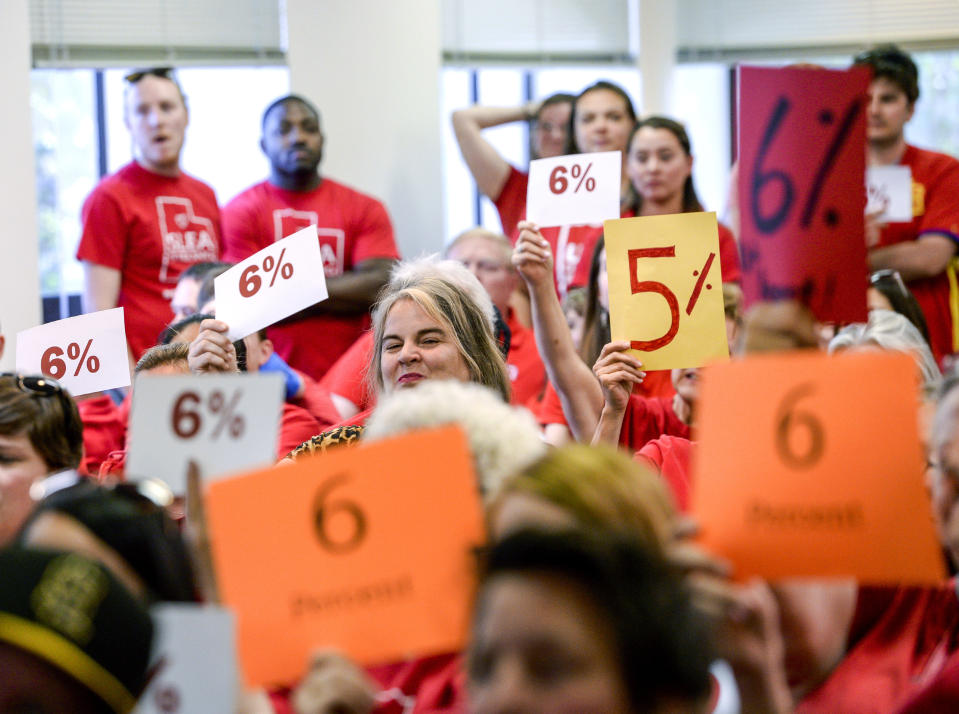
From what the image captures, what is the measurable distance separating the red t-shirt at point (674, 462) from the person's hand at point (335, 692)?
1047 mm

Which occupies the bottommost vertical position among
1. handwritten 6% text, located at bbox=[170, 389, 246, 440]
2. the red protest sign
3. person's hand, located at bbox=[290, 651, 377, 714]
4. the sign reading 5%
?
person's hand, located at bbox=[290, 651, 377, 714]

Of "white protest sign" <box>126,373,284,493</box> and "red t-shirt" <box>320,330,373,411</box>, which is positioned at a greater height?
"white protest sign" <box>126,373,284,493</box>

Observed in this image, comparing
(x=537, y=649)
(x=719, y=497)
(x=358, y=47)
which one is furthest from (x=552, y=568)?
(x=358, y=47)

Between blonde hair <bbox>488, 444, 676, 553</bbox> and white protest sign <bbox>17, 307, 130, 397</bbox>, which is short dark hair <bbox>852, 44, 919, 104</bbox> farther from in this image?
blonde hair <bbox>488, 444, 676, 553</bbox>

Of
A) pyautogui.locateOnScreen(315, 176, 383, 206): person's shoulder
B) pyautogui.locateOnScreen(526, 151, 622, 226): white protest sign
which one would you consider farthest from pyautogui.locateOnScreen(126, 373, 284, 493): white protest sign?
pyautogui.locateOnScreen(315, 176, 383, 206): person's shoulder

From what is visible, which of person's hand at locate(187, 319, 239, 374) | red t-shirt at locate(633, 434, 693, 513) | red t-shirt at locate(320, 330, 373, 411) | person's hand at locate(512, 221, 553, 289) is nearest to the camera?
red t-shirt at locate(633, 434, 693, 513)

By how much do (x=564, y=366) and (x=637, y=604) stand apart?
6.28ft

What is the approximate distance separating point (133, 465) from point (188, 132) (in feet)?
16.2

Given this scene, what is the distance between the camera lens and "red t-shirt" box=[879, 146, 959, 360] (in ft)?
14.3

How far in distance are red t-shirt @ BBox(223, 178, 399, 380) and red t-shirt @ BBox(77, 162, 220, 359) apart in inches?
6.1

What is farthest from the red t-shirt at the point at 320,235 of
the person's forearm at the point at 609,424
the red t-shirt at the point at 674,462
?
the red t-shirt at the point at 674,462

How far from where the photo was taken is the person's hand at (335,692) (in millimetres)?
1218

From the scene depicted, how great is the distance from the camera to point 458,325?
2799mm

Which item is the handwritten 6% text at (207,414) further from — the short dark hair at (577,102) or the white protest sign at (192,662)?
the short dark hair at (577,102)
